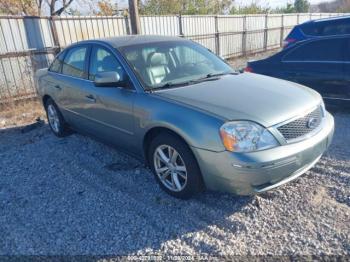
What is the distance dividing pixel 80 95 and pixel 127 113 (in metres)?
1.15

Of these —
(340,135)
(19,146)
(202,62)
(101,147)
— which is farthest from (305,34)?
(19,146)

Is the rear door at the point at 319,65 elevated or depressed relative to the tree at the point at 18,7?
depressed

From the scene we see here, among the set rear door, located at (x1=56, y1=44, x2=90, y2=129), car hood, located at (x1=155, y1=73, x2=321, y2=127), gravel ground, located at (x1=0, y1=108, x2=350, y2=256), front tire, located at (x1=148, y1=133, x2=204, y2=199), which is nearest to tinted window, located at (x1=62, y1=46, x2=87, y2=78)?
rear door, located at (x1=56, y1=44, x2=90, y2=129)

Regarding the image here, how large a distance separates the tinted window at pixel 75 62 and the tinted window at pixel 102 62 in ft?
0.79

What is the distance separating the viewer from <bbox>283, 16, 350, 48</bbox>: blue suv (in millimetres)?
6574

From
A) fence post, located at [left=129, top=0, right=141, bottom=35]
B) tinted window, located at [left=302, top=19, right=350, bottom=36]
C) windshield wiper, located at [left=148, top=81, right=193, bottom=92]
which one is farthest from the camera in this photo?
fence post, located at [left=129, top=0, right=141, bottom=35]

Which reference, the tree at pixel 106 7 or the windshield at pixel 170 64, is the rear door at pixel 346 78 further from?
the tree at pixel 106 7

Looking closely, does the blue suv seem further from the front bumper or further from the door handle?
the door handle

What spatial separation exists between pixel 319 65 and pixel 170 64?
299cm

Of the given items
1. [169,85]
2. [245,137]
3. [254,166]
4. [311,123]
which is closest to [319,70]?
[311,123]

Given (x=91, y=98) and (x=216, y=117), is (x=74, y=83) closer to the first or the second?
(x=91, y=98)

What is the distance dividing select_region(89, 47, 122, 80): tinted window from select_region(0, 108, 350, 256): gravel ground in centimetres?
125

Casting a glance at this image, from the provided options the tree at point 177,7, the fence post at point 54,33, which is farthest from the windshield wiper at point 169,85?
the tree at point 177,7

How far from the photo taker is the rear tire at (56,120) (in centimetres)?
521
